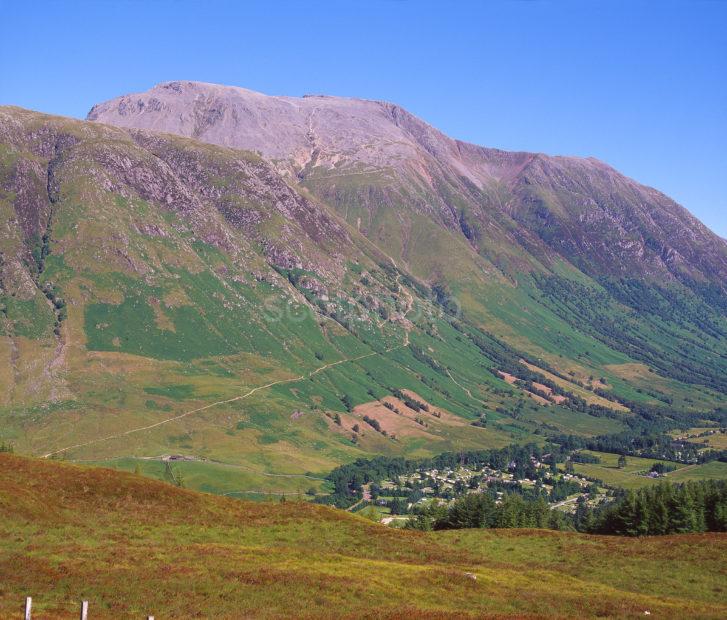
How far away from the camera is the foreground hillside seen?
56562 millimetres

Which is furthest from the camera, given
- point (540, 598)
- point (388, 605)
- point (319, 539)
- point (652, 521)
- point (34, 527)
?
point (652, 521)

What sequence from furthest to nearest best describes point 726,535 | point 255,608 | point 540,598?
1. point 726,535
2. point 540,598
3. point 255,608

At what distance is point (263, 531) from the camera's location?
8650cm

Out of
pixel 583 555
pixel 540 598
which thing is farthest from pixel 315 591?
pixel 583 555

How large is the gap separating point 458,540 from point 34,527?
5169 cm

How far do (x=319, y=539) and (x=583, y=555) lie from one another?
32045mm

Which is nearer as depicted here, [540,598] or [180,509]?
[540,598]

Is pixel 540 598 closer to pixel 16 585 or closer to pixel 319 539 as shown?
pixel 319 539

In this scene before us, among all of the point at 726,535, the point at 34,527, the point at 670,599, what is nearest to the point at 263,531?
the point at 34,527

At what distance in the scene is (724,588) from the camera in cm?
7462

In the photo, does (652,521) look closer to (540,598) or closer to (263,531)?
(540,598)

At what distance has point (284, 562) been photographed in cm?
6988

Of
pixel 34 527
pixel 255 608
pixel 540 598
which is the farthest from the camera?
pixel 34 527

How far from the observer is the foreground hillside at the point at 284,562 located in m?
56.6
